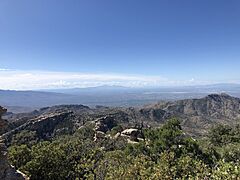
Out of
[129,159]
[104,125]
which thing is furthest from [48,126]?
[129,159]

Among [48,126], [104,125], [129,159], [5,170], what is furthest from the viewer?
[48,126]

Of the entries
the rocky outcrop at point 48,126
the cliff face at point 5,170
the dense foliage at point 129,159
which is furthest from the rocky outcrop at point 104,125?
the cliff face at point 5,170

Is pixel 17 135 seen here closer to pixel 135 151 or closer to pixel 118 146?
pixel 118 146

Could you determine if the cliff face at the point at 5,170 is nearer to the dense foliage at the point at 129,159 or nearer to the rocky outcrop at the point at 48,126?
the dense foliage at the point at 129,159

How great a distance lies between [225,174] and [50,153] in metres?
29.4

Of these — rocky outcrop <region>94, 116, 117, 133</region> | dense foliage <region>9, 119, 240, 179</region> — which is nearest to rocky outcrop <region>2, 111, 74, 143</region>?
rocky outcrop <region>94, 116, 117, 133</region>

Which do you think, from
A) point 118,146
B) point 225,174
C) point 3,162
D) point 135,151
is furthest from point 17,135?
point 225,174

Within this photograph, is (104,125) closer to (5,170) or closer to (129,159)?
(129,159)

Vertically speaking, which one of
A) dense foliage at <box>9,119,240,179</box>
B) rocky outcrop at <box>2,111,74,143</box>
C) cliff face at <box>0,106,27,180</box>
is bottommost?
rocky outcrop at <box>2,111,74,143</box>

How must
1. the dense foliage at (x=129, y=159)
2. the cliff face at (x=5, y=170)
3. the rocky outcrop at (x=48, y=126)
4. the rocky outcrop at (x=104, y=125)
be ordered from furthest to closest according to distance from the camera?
the rocky outcrop at (x=48, y=126) → the rocky outcrop at (x=104, y=125) → the dense foliage at (x=129, y=159) → the cliff face at (x=5, y=170)

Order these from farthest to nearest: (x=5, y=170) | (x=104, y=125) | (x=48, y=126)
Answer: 1. (x=48, y=126)
2. (x=104, y=125)
3. (x=5, y=170)

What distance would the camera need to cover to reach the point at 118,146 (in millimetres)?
74062

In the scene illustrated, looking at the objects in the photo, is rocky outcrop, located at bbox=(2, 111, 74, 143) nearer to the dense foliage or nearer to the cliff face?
the dense foliage

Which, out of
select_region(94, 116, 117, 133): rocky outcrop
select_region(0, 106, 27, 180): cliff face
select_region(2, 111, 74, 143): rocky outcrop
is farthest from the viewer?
select_region(2, 111, 74, 143): rocky outcrop
